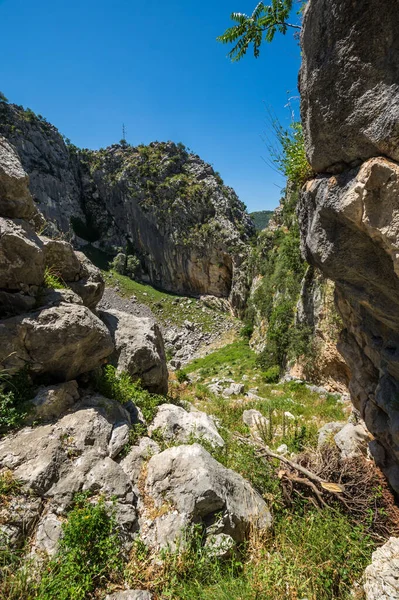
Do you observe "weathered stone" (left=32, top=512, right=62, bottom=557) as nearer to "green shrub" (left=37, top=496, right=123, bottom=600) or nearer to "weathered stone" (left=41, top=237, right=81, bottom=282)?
"green shrub" (left=37, top=496, right=123, bottom=600)

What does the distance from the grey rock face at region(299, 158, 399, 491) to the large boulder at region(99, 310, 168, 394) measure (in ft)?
18.8

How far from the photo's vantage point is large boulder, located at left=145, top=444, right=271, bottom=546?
411 centimetres

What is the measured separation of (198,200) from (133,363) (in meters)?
45.7

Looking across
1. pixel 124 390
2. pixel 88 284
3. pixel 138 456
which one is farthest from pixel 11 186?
pixel 138 456

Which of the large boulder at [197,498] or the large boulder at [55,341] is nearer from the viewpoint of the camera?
the large boulder at [197,498]

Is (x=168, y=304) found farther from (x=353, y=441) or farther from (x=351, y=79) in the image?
(x=351, y=79)

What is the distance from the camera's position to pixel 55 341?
18.5 ft

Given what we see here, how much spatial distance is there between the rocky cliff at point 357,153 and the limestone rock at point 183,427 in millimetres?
3660

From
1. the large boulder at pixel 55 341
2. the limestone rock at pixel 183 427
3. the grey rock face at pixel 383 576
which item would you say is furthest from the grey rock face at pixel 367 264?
the large boulder at pixel 55 341

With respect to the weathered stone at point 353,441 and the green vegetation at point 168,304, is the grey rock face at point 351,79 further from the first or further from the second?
the green vegetation at point 168,304

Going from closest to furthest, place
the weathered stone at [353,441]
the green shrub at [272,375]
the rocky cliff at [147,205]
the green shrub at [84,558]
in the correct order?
1. the green shrub at [84,558]
2. the weathered stone at [353,441]
3. the green shrub at [272,375]
4. the rocky cliff at [147,205]

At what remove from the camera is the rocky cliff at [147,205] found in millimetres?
46125

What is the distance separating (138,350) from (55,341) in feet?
10.8

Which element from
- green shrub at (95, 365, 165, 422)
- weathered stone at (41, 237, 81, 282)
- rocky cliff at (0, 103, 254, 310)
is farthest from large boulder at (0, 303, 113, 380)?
rocky cliff at (0, 103, 254, 310)
